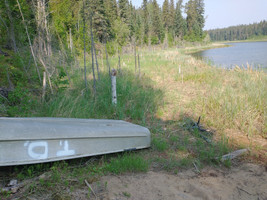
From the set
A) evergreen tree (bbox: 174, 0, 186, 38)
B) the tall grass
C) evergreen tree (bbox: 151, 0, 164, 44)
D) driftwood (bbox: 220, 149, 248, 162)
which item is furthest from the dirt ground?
evergreen tree (bbox: 174, 0, 186, 38)

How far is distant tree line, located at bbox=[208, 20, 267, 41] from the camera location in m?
112

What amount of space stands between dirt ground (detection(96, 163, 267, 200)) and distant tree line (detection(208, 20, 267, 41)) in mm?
125369

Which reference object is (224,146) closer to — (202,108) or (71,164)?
(202,108)

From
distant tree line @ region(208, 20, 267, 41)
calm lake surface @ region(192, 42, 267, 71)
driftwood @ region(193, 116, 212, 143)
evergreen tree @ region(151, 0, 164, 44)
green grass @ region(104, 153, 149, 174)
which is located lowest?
driftwood @ region(193, 116, 212, 143)

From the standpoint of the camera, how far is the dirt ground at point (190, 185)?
2.31 meters

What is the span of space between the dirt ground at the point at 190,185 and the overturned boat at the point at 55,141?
18.8 inches

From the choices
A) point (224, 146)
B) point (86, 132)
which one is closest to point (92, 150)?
point (86, 132)

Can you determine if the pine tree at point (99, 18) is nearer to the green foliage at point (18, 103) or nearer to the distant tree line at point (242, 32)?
the green foliage at point (18, 103)

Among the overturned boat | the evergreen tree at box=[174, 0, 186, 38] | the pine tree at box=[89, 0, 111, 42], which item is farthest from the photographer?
the evergreen tree at box=[174, 0, 186, 38]

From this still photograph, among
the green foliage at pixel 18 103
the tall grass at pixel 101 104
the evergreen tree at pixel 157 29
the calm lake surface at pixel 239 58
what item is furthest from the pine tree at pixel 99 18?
the evergreen tree at pixel 157 29

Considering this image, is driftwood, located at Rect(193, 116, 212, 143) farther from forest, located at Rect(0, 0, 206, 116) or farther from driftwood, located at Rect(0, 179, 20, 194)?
driftwood, located at Rect(0, 179, 20, 194)

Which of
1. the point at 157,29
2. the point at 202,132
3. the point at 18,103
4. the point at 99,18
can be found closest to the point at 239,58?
the point at 99,18

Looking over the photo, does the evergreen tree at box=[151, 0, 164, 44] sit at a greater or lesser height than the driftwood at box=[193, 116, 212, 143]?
greater

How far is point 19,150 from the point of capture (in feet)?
7.29
